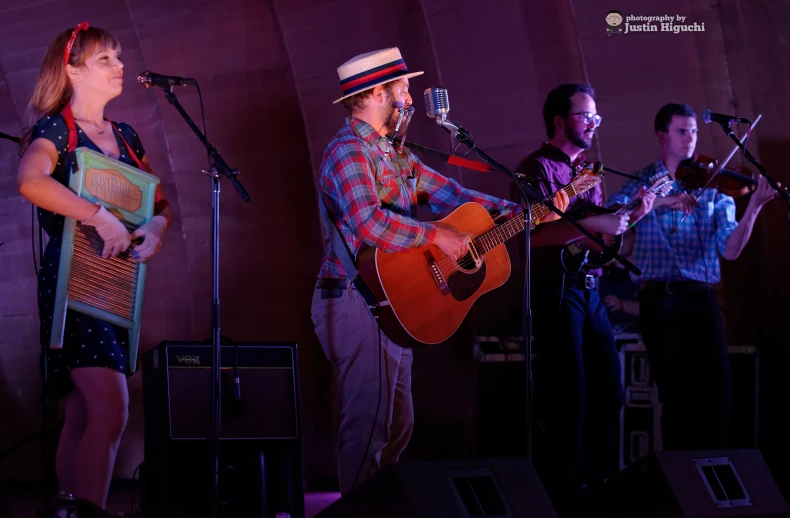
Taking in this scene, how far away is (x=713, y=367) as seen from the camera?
5.29 metres

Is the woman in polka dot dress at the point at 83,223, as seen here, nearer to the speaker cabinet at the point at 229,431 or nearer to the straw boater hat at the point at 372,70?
the speaker cabinet at the point at 229,431

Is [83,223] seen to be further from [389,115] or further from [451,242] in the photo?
[451,242]

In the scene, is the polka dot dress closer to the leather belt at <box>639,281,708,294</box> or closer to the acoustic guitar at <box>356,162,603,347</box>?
→ the acoustic guitar at <box>356,162,603,347</box>

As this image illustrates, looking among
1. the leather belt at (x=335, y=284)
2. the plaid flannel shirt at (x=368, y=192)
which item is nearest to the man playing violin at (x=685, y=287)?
the plaid flannel shirt at (x=368, y=192)

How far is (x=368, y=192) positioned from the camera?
3.90m

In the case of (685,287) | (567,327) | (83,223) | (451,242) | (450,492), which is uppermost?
(83,223)

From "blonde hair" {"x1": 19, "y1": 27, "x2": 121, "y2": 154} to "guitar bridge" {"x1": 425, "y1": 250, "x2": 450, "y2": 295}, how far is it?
65.4 inches

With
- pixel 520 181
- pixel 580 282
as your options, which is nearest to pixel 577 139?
pixel 580 282

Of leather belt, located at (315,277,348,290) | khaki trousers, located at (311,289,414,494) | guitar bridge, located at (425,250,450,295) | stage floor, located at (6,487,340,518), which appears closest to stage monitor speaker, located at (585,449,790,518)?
khaki trousers, located at (311,289,414,494)

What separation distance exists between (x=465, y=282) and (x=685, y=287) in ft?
5.62

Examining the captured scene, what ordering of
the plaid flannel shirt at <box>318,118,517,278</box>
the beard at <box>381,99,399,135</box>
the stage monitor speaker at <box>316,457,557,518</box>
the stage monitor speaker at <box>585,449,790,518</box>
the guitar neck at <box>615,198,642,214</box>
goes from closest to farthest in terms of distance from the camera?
the stage monitor speaker at <box>316,457,557,518</box>
the stage monitor speaker at <box>585,449,790,518</box>
the plaid flannel shirt at <box>318,118,517,278</box>
the beard at <box>381,99,399,135</box>
the guitar neck at <box>615,198,642,214</box>

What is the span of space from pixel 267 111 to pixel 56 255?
2706mm

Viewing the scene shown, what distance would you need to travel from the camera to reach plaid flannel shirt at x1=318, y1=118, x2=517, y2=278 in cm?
388

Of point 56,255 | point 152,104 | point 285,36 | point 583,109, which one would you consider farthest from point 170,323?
point 583,109
